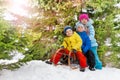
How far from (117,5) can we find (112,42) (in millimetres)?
1040

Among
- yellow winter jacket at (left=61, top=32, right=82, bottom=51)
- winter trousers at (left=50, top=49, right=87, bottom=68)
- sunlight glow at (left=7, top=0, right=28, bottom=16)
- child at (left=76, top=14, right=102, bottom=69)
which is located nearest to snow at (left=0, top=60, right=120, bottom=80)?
winter trousers at (left=50, top=49, right=87, bottom=68)

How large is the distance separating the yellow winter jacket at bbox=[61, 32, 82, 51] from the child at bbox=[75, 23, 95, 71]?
0.27 meters

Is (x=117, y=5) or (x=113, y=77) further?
(x=117, y=5)

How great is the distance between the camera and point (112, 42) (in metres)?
10.7

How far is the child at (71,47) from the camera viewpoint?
9.53m

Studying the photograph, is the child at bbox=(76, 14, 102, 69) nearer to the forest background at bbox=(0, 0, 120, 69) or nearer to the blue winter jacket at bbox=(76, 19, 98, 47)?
the blue winter jacket at bbox=(76, 19, 98, 47)

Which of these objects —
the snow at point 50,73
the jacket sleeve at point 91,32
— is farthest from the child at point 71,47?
the jacket sleeve at point 91,32

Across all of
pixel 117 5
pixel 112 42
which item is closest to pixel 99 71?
pixel 112 42

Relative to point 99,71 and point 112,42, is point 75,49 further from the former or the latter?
point 112,42

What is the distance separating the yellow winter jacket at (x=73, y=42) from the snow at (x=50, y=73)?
0.53m

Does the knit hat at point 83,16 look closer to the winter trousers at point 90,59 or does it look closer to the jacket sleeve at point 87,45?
the jacket sleeve at point 87,45

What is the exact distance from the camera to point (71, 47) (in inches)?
380

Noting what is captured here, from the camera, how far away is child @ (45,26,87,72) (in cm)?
953

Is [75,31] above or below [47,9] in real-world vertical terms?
below
